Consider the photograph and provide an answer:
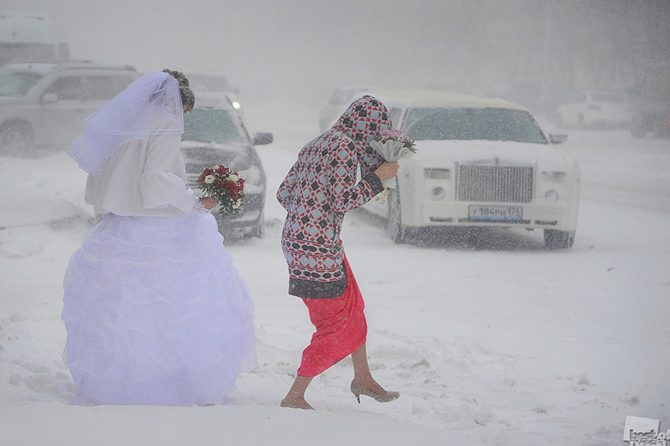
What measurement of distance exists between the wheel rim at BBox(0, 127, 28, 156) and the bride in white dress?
49.4 ft

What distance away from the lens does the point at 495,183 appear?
1095 cm

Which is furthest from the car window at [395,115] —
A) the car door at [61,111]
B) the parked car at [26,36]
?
the parked car at [26,36]

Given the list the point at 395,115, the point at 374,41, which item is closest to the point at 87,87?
the point at 395,115

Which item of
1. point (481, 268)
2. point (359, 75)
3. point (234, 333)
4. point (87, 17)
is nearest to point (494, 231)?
point (481, 268)

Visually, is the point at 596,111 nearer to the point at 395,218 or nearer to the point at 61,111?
the point at 61,111

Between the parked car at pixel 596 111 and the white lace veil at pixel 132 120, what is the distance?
33.7m

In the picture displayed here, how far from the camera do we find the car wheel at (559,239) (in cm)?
1122

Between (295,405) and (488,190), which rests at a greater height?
(295,405)

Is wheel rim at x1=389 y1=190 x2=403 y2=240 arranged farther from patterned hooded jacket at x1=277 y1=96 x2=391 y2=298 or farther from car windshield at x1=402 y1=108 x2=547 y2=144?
patterned hooded jacket at x1=277 y1=96 x2=391 y2=298

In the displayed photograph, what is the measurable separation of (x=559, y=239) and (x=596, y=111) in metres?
27.2

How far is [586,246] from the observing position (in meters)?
11.6

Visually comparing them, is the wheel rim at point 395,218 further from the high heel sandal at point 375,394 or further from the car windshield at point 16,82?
the car windshield at point 16,82

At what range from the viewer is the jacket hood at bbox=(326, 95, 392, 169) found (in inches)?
201

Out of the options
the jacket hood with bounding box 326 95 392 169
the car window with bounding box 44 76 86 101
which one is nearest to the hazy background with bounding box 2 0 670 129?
the car window with bounding box 44 76 86 101
